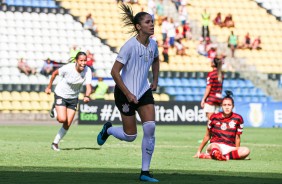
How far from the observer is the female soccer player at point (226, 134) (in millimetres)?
15922

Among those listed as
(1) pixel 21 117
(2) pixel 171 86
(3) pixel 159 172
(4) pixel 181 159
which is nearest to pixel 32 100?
(1) pixel 21 117

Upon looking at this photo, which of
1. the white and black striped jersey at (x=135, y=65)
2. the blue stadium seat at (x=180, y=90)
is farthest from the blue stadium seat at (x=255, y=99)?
the white and black striped jersey at (x=135, y=65)

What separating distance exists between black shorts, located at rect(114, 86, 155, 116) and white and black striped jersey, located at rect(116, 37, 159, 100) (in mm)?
72

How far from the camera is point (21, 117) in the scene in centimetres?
3803

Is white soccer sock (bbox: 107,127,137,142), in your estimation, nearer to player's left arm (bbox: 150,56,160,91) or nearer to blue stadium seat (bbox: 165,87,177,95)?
player's left arm (bbox: 150,56,160,91)

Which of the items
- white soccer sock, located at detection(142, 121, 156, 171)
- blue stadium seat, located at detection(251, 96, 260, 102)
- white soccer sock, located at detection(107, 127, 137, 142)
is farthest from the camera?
blue stadium seat, located at detection(251, 96, 260, 102)

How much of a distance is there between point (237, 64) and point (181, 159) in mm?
30379

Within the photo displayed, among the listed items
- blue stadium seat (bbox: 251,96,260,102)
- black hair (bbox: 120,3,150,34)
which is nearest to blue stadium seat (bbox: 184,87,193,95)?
blue stadium seat (bbox: 251,96,260,102)

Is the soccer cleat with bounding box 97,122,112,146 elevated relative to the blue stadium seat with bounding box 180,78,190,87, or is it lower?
elevated

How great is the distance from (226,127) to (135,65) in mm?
4935

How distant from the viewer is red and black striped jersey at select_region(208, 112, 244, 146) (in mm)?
15984

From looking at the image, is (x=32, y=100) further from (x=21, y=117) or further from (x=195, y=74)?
(x=195, y=74)

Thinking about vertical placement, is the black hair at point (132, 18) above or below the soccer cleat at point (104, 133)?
above

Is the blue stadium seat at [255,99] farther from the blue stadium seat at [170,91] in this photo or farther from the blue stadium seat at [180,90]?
the blue stadium seat at [170,91]
